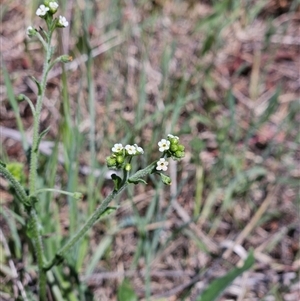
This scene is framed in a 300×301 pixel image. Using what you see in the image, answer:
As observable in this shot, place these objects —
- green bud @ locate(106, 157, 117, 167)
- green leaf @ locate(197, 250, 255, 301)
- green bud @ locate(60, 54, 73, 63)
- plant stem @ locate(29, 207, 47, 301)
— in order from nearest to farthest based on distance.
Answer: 1. green bud @ locate(106, 157, 117, 167)
2. green bud @ locate(60, 54, 73, 63)
3. plant stem @ locate(29, 207, 47, 301)
4. green leaf @ locate(197, 250, 255, 301)

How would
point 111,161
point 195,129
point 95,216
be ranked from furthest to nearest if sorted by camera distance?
point 195,129 < point 95,216 < point 111,161

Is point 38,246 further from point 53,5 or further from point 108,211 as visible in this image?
point 53,5

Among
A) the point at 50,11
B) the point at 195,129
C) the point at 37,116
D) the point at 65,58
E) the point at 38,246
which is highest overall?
the point at 50,11

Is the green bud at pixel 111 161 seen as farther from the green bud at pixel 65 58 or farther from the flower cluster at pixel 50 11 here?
the flower cluster at pixel 50 11

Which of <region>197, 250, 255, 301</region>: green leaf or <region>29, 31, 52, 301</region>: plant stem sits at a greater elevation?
<region>29, 31, 52, 301</region>: plant stem

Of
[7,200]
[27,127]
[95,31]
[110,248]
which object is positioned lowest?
[110,248]

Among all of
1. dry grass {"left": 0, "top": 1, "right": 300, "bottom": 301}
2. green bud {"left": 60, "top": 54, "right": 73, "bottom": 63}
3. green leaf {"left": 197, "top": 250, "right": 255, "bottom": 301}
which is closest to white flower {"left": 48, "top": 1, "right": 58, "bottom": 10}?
green bud {"left": 60, "top": 54, "right": 73, "bottom": 63}

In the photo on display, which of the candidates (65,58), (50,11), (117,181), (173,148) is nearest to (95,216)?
(117,181)

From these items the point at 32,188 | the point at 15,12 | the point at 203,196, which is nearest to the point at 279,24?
the point at 203,196

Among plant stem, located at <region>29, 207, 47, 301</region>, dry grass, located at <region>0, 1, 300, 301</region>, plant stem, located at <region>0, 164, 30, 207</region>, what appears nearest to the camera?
plant stem, located at <region>0, 164, 30, 207</region>

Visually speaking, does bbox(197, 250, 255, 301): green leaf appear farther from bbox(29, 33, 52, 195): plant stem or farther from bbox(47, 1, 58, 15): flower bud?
bbox(47, 1, 58, 15): flower bud

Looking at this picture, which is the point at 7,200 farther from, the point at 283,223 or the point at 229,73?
the point at 229,73
